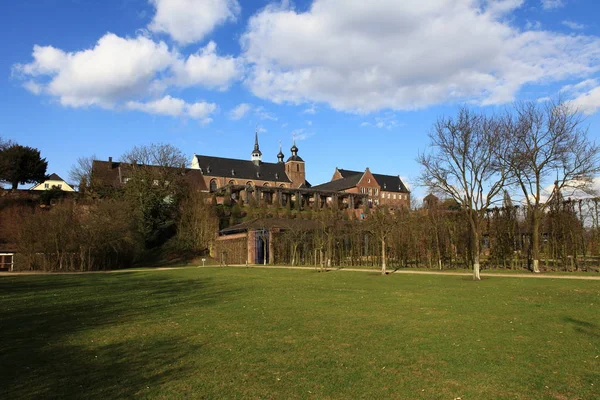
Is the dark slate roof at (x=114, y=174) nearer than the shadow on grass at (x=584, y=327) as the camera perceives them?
No

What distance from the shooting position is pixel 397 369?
6.20 m

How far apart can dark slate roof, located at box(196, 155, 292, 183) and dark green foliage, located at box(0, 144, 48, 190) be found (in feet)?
104

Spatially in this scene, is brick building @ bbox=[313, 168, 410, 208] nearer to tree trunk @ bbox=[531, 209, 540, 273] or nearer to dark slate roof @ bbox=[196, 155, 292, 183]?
dark slate roof @ bbox=[196, 155, 292, 183]

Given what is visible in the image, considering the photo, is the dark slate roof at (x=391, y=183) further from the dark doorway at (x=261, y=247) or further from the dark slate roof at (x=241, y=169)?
the dark doorway at (x=261, y=247)

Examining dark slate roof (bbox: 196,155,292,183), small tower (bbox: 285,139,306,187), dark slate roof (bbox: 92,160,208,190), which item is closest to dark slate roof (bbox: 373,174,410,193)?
small tower (bbox: 285,139,306,187)

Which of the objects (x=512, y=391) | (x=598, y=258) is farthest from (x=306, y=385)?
(x=598, y=258)

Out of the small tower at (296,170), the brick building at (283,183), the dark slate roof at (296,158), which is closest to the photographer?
the brick building at (283,183)

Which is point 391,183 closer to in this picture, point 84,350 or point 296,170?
point 296,170

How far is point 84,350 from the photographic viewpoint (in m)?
7.40

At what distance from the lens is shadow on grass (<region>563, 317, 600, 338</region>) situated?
8.22 metres

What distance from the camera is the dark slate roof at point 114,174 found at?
52.7 m

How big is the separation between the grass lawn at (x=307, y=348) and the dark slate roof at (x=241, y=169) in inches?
2884

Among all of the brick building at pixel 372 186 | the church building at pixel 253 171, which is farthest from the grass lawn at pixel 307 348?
the brick building at pixel 372 186

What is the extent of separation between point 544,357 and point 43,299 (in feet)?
47.3
